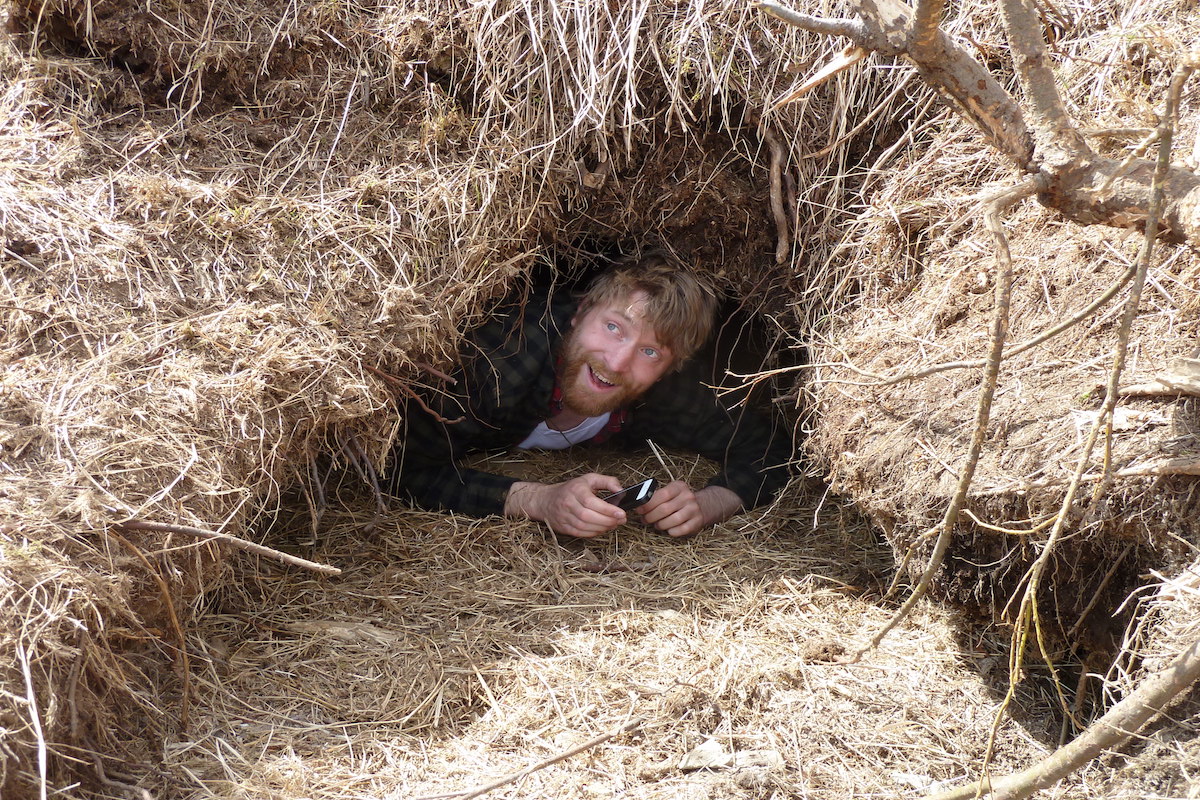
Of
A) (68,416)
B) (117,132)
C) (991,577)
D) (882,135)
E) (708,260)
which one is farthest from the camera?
(708,260)

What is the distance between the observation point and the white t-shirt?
392 cm

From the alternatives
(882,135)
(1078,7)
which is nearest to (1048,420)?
(882,135)

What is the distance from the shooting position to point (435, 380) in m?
3.34

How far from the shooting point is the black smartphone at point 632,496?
3.42 m

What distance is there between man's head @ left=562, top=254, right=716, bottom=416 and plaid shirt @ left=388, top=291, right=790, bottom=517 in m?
0.11

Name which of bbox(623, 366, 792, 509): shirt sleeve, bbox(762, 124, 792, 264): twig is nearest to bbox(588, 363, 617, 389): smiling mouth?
bbox(623, 366, 792, 509): shirt sleeve

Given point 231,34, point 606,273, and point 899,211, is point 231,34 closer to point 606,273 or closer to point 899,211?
point 606,273

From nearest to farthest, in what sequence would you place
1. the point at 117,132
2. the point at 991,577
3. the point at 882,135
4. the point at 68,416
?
Answer: the point at 68,416
the point at 991,577
the point at 117,132
the point at 882,135

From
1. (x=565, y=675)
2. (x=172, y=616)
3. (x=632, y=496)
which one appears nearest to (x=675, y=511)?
(x=632, y=496)

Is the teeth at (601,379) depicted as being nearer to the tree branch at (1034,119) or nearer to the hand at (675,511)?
the hand at (675,511)

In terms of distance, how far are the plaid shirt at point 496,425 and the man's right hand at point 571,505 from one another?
75mm

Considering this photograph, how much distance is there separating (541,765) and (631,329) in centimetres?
184

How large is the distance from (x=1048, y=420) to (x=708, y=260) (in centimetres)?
165

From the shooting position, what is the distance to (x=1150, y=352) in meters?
2.29
